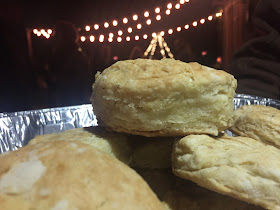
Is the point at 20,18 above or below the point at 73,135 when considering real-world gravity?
above

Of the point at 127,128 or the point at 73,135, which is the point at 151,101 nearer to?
the point at 127,128

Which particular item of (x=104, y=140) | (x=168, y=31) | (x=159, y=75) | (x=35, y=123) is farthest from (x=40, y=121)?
(x=168, y=31)

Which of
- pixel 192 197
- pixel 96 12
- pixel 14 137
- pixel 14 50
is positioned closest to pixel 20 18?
pixel 14 50

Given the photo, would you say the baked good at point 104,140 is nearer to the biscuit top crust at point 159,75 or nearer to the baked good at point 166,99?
the baked good at point 166,99

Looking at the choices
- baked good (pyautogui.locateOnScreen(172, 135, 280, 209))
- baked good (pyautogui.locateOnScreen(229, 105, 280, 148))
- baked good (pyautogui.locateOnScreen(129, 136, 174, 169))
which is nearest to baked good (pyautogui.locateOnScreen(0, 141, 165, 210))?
baked good (pyautogui.locateOnScreen(172, 135, 280, 209))

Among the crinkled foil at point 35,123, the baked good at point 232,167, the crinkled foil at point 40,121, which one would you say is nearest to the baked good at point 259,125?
the baked good at point 232,167

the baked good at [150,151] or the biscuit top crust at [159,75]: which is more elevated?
the biscuit top crust at [159,75]

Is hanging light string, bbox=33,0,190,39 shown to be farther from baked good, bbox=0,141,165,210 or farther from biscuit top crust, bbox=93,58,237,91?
baked good, bbox=0,141,165,210
